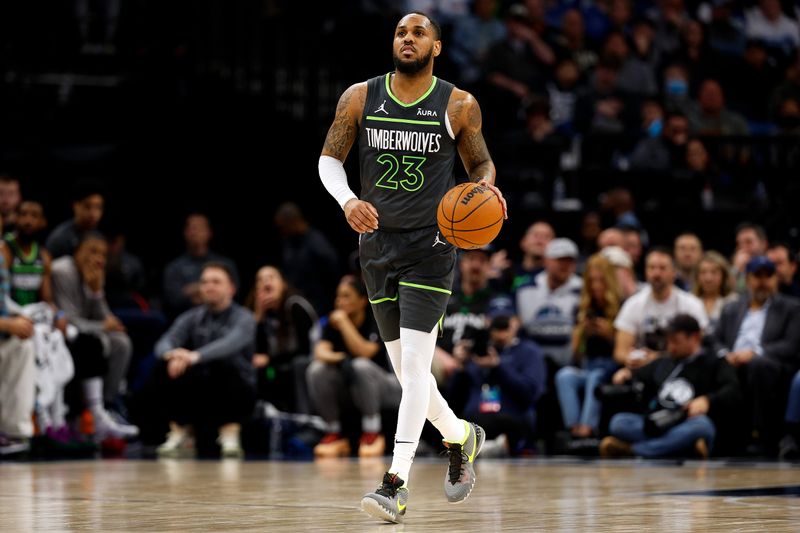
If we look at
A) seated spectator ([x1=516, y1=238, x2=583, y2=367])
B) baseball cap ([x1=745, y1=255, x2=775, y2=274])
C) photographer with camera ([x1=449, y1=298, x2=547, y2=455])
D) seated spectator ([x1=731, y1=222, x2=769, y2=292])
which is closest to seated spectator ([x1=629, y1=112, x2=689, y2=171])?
seated spectator ([x1=731, y1=222, x2=769, y2=292])

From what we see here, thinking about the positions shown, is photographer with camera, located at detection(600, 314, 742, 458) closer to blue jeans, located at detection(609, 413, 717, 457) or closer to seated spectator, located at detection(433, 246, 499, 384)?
blue jeans, located at detection(609, 413, 717, 457)

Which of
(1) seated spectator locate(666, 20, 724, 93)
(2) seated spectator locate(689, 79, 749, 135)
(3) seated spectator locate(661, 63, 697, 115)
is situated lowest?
(2) seated spectator locate(689, 79, 749, 135)

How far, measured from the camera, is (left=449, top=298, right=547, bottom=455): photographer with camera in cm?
1204

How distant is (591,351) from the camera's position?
41.0 ft

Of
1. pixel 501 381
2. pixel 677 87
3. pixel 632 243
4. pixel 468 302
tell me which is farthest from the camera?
pixel 677 87

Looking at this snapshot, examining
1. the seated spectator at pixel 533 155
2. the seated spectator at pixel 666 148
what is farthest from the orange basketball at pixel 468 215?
the seated spectator at pixel 666 148

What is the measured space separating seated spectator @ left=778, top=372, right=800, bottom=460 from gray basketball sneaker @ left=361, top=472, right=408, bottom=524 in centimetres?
582

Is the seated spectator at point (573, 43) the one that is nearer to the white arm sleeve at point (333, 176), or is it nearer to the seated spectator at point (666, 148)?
the seated spectator at point (666, 148)

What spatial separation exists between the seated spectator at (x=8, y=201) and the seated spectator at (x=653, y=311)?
5.65 metres

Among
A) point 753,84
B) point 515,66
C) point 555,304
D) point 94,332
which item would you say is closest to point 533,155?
point 515,66

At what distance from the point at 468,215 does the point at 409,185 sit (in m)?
0.50

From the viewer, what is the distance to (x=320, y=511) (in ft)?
21.7

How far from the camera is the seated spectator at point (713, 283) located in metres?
12.6

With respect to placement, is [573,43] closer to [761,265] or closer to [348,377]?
[761,265]
